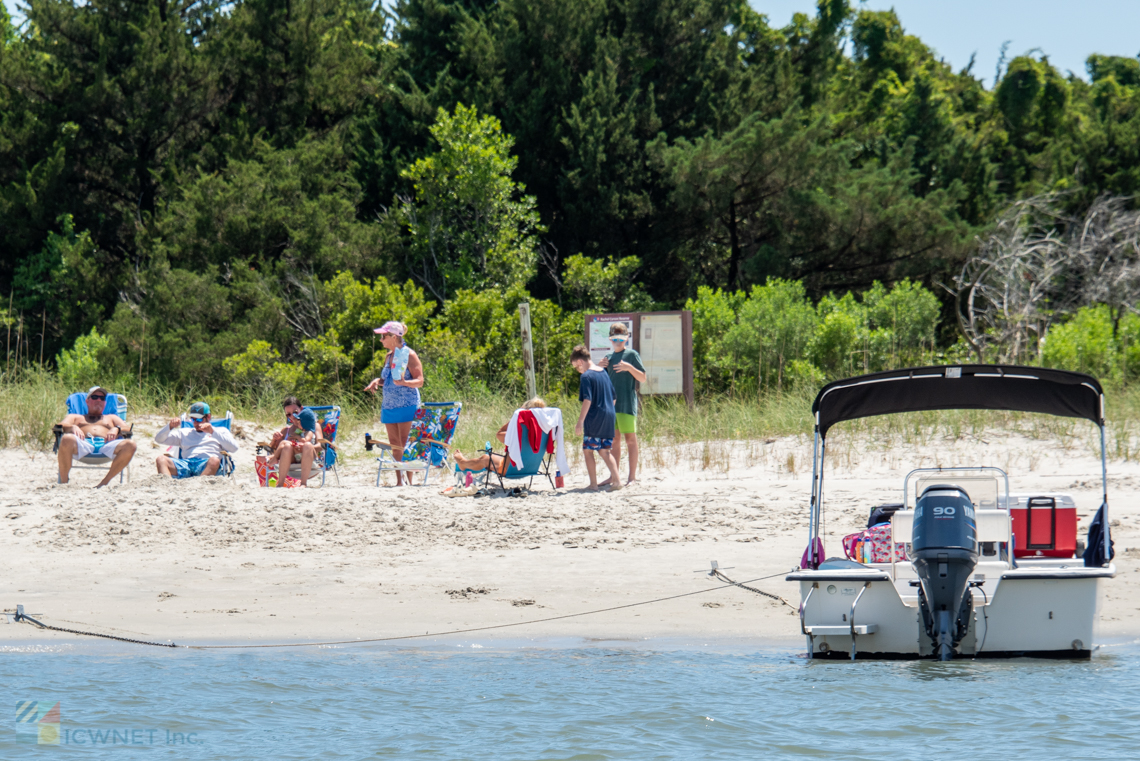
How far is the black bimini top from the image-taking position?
23.0 feet

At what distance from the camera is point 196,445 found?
1151 cm

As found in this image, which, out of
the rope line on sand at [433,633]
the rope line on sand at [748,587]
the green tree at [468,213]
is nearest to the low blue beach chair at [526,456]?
the rope line on sand at [748,587]

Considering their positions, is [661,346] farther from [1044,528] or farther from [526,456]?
[1044,528]

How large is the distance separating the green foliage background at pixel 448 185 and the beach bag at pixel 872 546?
455 inches

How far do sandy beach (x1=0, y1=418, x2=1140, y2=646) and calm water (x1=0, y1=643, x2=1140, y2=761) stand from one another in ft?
1.56

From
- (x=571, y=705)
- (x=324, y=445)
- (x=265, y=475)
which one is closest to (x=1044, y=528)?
(x=571, y=705)

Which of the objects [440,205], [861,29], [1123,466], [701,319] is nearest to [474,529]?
[1123,466]

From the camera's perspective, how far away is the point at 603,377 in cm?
1096

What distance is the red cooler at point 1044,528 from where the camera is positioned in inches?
291

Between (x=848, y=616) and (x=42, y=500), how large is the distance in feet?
24.7

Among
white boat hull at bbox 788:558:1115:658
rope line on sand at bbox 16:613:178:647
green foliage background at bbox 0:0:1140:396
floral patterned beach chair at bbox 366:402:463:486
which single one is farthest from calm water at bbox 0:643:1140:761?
green foliage background at bbox 0:0:1140:396

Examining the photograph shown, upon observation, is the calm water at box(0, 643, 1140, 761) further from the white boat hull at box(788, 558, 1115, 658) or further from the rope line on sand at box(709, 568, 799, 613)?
the rope line on sand at box(709, 568, 799, 613)

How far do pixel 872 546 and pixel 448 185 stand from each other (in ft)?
51.0

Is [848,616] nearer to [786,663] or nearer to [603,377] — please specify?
[786,663]
